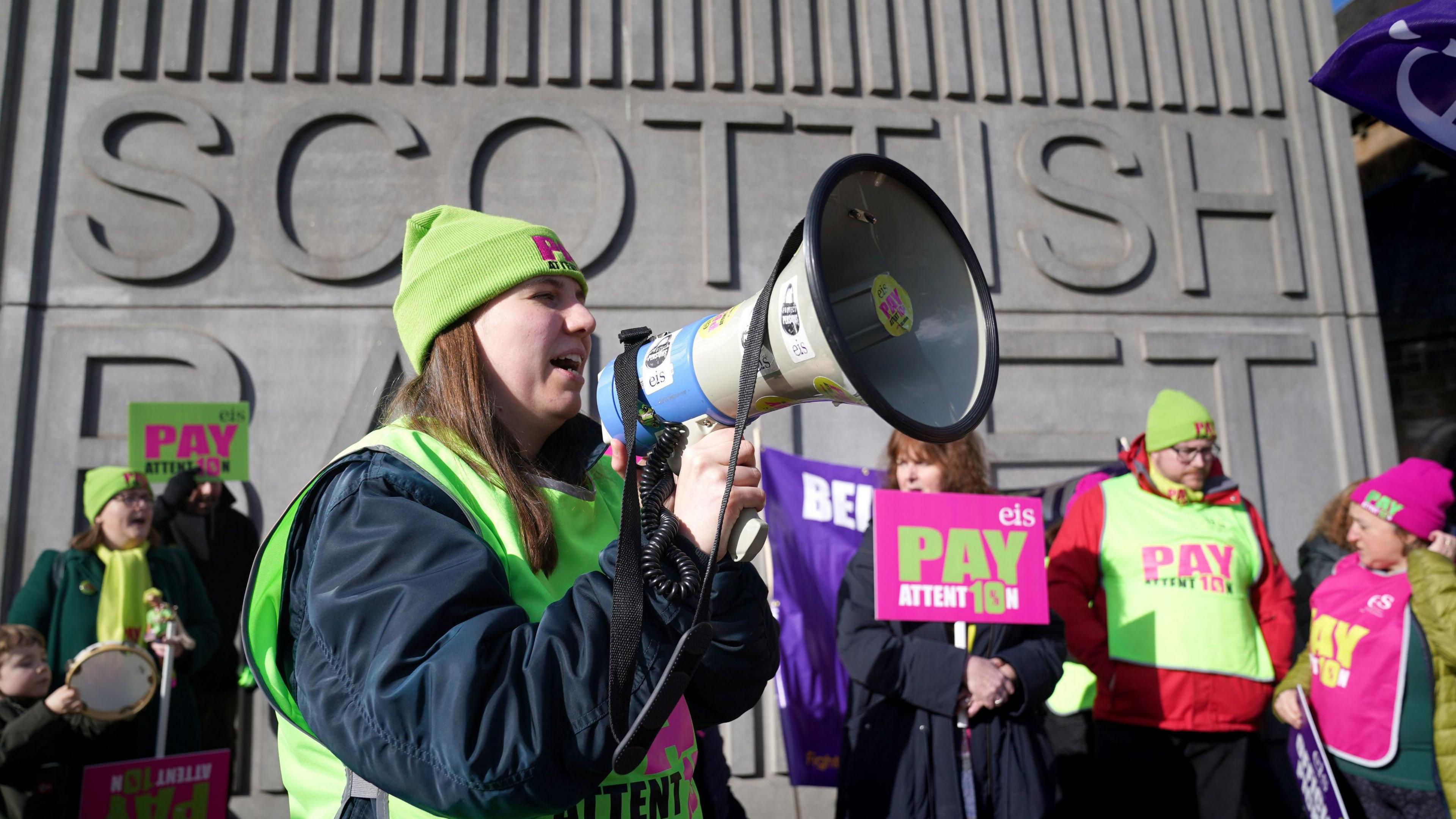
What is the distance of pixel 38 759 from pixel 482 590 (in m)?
3.65

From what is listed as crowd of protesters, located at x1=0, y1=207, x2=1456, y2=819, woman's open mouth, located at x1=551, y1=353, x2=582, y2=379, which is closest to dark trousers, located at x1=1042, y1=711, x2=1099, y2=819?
crowd of protesters, located at x1=0, y1=207, x2=1456, y2=819

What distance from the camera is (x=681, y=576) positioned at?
1169mm

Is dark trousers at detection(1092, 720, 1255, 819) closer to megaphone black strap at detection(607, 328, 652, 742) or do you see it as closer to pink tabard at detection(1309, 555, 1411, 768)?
pink tabard at detection(1309, 555, 1411, 768)

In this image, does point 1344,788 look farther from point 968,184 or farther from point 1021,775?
point 968,184

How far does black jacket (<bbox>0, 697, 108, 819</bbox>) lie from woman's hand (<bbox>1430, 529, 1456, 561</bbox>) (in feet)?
16.9

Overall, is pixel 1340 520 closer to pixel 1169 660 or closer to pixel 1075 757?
pixel 1169 660

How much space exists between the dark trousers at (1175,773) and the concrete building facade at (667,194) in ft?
7.54

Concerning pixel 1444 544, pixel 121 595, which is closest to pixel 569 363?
pixel 1444 544

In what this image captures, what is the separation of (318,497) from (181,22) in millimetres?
6075

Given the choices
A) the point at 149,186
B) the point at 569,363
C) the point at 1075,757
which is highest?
the point at 149,186

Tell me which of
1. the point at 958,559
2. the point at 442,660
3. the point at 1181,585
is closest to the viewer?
the point at 442,660

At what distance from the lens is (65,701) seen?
12.2 feet

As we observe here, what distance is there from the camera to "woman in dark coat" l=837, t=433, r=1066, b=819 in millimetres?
3117

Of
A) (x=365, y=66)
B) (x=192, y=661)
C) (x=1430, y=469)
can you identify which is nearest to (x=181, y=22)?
(x=365, y=66)
